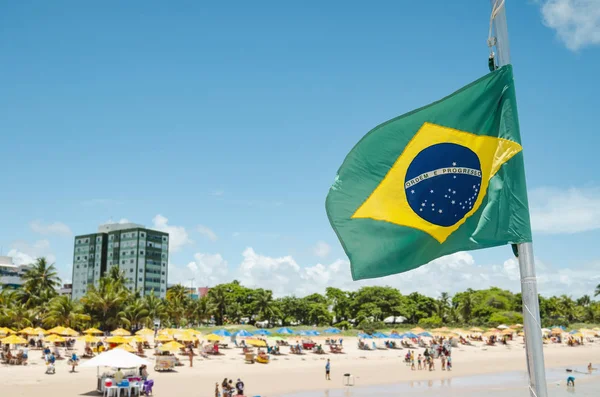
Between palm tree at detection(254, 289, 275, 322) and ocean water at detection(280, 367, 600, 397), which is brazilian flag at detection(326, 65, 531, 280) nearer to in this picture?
ocean water at detection(280, 367, 600, 397)

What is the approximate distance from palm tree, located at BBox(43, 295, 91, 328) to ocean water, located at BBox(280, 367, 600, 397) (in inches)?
1511

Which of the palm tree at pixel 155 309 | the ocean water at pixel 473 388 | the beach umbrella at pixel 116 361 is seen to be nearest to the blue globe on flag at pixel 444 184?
the beach umbrella at pixel 116 361

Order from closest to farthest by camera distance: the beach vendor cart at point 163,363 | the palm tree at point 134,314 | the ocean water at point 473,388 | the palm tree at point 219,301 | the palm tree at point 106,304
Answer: the ocean water at point 473,388
the beach vendor cart at point 163,363
the palm tree at point 106,304
the palm tree at point 134,314
the palm tree at point 219,301

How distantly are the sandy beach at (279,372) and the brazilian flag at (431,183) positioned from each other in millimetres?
23718

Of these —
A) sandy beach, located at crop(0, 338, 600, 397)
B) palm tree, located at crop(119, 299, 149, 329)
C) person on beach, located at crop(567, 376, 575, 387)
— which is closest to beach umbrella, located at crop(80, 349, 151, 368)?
sandy beach, located at crop(0, 338, 600, 397)

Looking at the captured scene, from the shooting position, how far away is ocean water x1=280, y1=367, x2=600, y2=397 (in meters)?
29.4

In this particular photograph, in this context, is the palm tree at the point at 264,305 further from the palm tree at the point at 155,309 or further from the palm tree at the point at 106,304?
the palm tree at the point at 106,304

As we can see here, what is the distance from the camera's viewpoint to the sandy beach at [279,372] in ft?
94.4

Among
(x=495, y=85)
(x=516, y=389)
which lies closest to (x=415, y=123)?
(x=495, y=85)

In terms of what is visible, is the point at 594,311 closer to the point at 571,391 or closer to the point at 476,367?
the point at 476,367

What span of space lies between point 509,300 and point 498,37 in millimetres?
114136

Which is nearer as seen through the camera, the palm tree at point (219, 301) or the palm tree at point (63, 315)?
the palm tree at point (63, 315)

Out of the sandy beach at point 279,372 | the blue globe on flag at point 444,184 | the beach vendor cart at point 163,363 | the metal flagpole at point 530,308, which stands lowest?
the sandy beach at point 279,372

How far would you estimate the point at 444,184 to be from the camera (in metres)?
5.75
